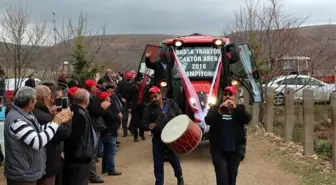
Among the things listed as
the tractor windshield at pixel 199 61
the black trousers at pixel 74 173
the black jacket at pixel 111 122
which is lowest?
the black trousers at pixel 74 173

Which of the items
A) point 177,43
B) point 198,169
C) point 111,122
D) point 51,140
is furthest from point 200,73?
point 51,140

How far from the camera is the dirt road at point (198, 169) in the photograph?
880 centimetres

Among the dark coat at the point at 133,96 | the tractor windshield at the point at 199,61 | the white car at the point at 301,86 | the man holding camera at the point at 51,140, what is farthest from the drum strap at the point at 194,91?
the white car at the point at 301,86

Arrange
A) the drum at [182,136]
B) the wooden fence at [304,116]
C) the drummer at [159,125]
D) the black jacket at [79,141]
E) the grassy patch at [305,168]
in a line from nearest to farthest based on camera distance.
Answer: the black jacket at [79,141] → the drum at [182,136] → the drummer at [159,125] → the grassy patch at [305,168] → the wooden fence at [304,116]

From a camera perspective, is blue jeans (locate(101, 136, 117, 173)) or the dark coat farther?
the dark coat

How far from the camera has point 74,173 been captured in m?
6.01

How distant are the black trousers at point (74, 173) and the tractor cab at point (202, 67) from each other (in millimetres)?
4565

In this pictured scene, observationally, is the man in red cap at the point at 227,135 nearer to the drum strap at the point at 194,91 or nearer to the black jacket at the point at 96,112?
the black jacket at the point at 96,112

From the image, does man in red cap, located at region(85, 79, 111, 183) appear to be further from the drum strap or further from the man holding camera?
the man holding camera

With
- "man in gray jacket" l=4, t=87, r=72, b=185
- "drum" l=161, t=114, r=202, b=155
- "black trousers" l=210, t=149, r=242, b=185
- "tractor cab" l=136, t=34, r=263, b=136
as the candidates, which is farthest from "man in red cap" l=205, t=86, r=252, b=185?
"tractor cab" l=136, t=34, r=263, b=136

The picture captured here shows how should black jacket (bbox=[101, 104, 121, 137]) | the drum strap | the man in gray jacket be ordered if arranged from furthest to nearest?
1. the drum strap
2. black jacket (bbox=[101, 104, 121, 137])
3. the man in gray jacket

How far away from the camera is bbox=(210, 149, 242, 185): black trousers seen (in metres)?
6.56

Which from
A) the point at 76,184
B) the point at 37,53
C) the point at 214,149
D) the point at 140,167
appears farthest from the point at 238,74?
the point at 37,53

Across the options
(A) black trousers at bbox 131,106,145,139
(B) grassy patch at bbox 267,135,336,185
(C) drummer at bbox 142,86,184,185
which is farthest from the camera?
(A) black trousers at bbox 131,106,145,139
